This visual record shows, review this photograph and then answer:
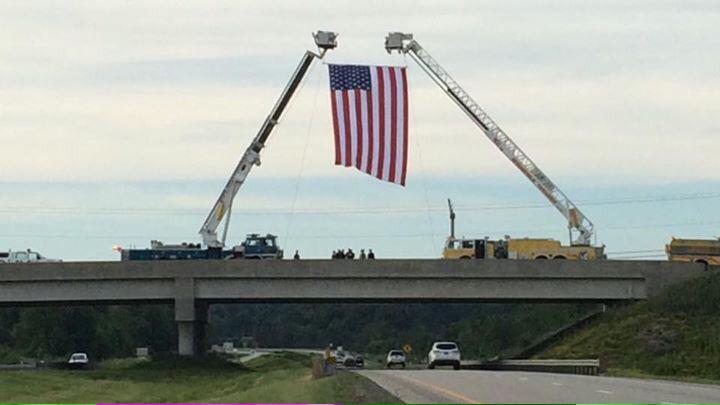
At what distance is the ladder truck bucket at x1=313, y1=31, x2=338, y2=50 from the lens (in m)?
92.4

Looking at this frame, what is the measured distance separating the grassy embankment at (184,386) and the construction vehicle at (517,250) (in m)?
15.6

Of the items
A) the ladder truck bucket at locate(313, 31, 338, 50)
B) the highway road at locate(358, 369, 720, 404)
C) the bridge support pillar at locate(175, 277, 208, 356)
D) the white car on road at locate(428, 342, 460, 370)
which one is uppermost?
the ladder truck bucket at locate(313, 31, 338, 50)

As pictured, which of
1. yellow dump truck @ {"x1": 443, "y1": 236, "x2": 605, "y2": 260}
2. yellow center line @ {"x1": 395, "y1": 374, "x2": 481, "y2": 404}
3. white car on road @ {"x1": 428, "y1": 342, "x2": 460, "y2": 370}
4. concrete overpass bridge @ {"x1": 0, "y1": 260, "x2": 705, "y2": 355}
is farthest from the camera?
yellow dump truck @ {"x1": 443, "y1": 236, "x2": 605, "y2": 260}

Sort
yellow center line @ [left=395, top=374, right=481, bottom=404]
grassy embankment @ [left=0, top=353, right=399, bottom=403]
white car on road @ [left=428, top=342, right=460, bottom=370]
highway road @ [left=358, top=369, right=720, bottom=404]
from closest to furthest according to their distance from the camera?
yellow center line @ [left=395, top=374, right=481, bottom=404] < highway road @ [left=358, top=369, right=720, bottom=404] < grassy embankment @ [left=0, top=353, right=399, bottom=403] < white car on road @ [left=428, top=342, right=460, bottom=370]

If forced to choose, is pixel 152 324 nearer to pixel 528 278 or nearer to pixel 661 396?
pixel 528 278

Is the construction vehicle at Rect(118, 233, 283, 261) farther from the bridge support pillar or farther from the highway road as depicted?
the highway road

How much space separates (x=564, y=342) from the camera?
8056 cm

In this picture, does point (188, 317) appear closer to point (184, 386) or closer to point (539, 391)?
point (184, 386)

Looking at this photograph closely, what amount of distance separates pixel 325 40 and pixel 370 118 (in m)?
16.4

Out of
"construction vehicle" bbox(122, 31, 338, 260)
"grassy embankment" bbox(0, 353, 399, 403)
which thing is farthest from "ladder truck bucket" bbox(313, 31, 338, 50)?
"grassy embankment" bbox(0, 353, 399, 403)

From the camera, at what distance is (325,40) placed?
9250 cm

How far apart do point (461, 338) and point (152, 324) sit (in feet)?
112

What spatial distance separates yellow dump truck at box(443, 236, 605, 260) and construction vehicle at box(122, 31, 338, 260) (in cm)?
1091

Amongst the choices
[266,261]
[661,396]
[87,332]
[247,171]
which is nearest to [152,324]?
[87,332]
